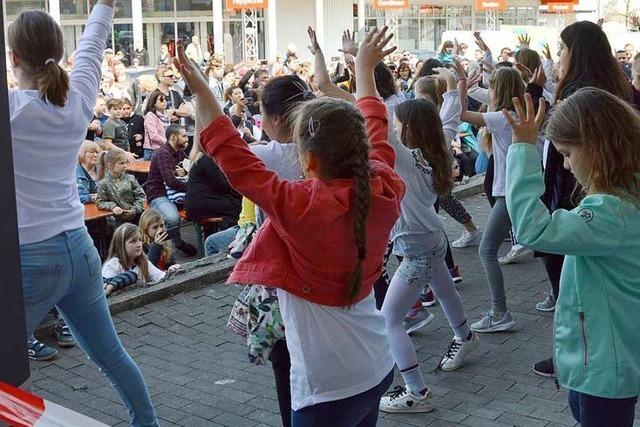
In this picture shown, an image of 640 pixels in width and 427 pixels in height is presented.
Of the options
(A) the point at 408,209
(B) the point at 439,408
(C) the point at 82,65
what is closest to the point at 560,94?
(A) the point at 408,209

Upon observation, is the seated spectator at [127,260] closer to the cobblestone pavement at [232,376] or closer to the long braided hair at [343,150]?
the cobblestone pavement at [232,376]

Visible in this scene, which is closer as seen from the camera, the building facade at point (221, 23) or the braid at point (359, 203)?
the braid at point (359, 203)

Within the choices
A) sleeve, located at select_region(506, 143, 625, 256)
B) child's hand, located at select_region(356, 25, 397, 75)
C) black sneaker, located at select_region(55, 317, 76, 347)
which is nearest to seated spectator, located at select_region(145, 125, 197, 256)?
black sneaker, located at select_region(55, 317, 76, 347)

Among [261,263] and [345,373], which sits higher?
[261,263]

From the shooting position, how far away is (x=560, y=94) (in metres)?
4.92

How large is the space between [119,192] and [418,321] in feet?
12.4

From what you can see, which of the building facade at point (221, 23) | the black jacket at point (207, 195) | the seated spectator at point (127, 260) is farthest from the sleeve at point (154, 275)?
the building facade at point (221, 23)

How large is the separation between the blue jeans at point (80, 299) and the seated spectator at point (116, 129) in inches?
306

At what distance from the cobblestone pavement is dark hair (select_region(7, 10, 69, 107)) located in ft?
6.70

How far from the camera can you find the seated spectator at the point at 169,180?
370 inches

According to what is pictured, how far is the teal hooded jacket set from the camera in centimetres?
279

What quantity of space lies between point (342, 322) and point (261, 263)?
316 mm

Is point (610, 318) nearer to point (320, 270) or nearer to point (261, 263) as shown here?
point (320, 270)

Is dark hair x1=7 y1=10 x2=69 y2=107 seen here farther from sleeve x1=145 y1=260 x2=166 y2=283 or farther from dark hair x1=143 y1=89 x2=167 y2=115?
dark hair x1=143 y1=89 x2=167 y2=115
